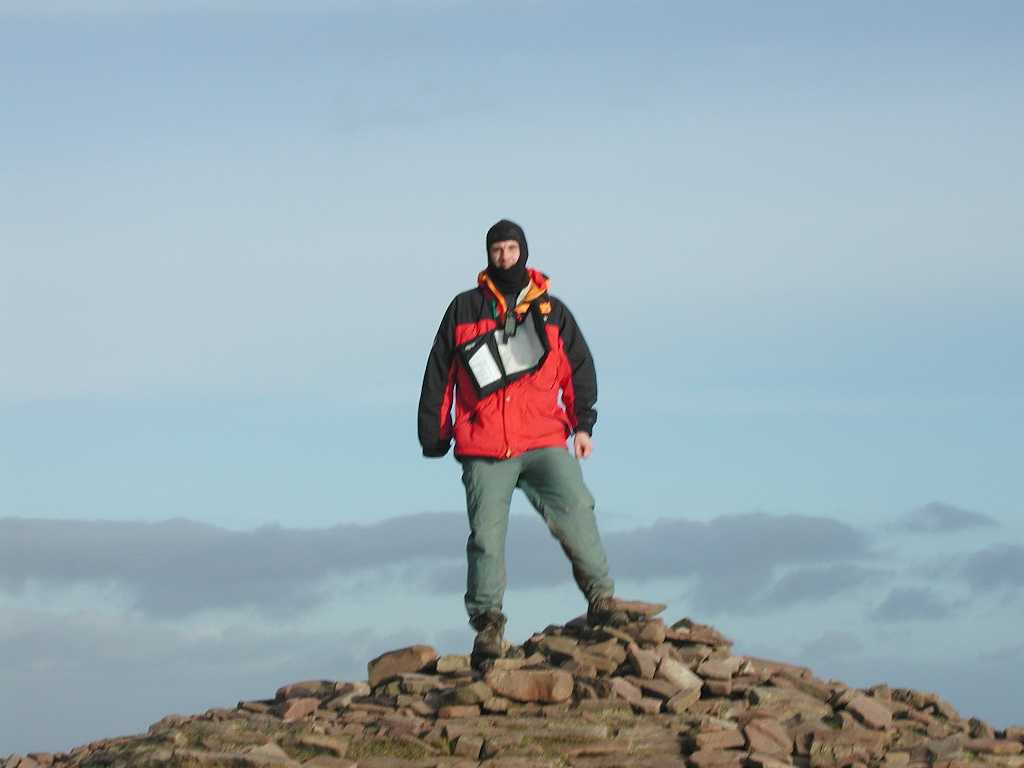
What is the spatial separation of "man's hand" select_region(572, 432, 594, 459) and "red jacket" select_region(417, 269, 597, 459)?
0.07 m

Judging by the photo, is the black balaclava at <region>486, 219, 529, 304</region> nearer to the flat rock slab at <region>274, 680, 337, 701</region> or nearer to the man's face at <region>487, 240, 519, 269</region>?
the man's face at <region>487, 240, 519, 269</region>

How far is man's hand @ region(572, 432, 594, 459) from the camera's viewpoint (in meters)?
14.3

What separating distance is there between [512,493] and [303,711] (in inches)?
101

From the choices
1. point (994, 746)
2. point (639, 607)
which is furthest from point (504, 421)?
point (994, 746)

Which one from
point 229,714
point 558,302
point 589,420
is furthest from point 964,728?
point 229,714

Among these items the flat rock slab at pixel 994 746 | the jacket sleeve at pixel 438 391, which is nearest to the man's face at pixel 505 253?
the jacket sleeve at pixel 438 391

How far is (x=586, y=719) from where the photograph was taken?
1265 cm

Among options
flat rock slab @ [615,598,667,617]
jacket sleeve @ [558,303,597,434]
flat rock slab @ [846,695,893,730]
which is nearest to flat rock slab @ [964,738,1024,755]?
flat rock slab @ [846,695,893,730]

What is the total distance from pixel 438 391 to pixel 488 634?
6.97 ft

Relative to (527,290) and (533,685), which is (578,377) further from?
(533,685)

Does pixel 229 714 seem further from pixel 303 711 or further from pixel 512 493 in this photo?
pixel 512 493

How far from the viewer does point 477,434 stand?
1383cm

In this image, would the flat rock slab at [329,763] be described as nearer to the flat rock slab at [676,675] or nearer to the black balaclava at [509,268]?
the flat rock slab at [676,675]

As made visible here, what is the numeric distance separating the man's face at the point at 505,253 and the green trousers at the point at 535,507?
1.63 meters
